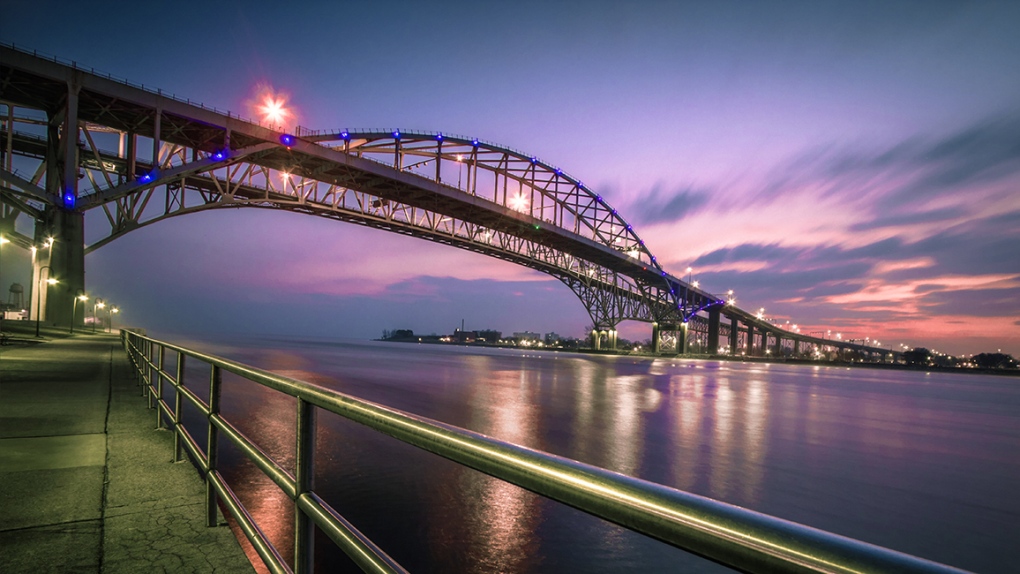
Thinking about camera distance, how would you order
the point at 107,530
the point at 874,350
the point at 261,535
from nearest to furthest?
the point at 261,535 → the point at 107,530 → the point at 874,350

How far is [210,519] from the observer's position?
354 cm

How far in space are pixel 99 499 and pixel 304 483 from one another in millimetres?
3043

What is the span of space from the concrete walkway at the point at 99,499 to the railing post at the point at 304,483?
120 centimetres

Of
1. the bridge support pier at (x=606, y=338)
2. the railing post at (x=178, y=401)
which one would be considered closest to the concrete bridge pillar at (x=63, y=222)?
the railing post at (x=178, y=401)

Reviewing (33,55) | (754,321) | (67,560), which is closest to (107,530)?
(67,560)

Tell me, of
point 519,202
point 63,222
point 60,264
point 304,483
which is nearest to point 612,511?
point 304,483

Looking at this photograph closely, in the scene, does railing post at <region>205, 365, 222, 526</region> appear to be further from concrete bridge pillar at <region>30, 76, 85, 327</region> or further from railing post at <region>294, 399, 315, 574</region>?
concrete bridge pillar at <region>30, 76, 85, 327</region>

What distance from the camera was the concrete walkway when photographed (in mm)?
3090

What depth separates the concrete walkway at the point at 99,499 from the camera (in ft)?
10.1

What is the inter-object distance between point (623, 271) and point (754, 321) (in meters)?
63.6

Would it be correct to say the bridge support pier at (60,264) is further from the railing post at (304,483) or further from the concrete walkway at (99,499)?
the railing post at (304,483)

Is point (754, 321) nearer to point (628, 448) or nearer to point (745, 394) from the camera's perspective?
point (745, 394)

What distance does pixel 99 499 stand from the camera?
4.02m

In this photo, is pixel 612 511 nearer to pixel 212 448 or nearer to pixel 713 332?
pixel 212 448
